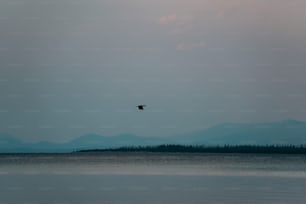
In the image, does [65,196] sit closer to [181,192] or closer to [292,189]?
[181,192]

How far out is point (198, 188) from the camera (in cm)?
2353

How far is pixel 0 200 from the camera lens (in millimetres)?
18828

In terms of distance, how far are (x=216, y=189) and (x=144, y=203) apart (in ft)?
16.4

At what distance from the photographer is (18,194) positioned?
2062 cm

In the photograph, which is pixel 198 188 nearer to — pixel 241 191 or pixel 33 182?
pixel 241 191

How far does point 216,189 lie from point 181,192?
1.92 meters

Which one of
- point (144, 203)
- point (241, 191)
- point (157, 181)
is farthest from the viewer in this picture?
point (157, 181)

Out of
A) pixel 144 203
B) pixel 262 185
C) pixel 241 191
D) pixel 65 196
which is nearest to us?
pixel 144 203

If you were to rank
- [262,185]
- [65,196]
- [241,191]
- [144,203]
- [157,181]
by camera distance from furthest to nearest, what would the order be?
[157,181] → [262,185] → [241,191] → [65,196] → [144,203]

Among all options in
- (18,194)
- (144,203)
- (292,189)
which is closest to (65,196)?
(18,194)

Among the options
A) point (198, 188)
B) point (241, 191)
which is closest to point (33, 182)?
point (198, 188)

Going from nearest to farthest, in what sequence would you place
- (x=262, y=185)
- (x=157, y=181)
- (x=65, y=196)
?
1. (x=65, y=196)
2. (x=262, y=185)
3. (x=157, y=181)

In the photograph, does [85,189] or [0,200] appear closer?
[0,200]

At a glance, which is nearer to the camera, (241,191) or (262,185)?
(241,191)
